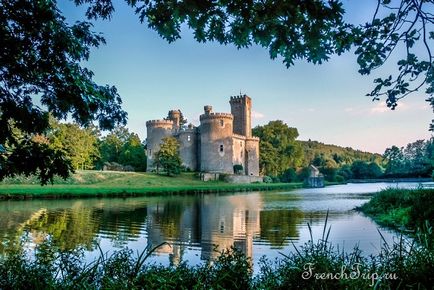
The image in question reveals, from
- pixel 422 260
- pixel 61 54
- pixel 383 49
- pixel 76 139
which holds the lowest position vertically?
pixel 422 260

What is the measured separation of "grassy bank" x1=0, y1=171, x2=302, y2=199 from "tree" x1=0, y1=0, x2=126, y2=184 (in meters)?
20.4

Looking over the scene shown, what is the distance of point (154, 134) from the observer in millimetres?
56219

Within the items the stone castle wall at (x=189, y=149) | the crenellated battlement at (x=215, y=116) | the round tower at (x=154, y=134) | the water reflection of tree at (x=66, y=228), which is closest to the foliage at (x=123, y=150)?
the round tower at (x=154, y=134)

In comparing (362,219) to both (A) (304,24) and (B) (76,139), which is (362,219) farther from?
(B) (76,139)

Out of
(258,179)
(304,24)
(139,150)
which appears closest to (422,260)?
(304,24)

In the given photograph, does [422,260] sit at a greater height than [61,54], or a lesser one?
lesser

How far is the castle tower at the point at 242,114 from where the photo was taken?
60719 mm

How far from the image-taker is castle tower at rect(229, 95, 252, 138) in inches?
2391

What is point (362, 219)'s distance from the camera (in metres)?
15.1

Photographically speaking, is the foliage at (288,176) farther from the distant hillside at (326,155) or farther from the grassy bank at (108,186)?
the grassy bank at (108,186)

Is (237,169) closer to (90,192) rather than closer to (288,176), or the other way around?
(288,176)

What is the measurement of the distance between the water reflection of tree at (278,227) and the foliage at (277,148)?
48039 millimetres

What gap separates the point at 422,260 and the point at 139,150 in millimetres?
59514

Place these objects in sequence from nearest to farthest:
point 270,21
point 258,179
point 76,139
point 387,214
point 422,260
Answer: point 270,21 → point 422,260 → point 387,214 → point 76,139 → point 258,179
